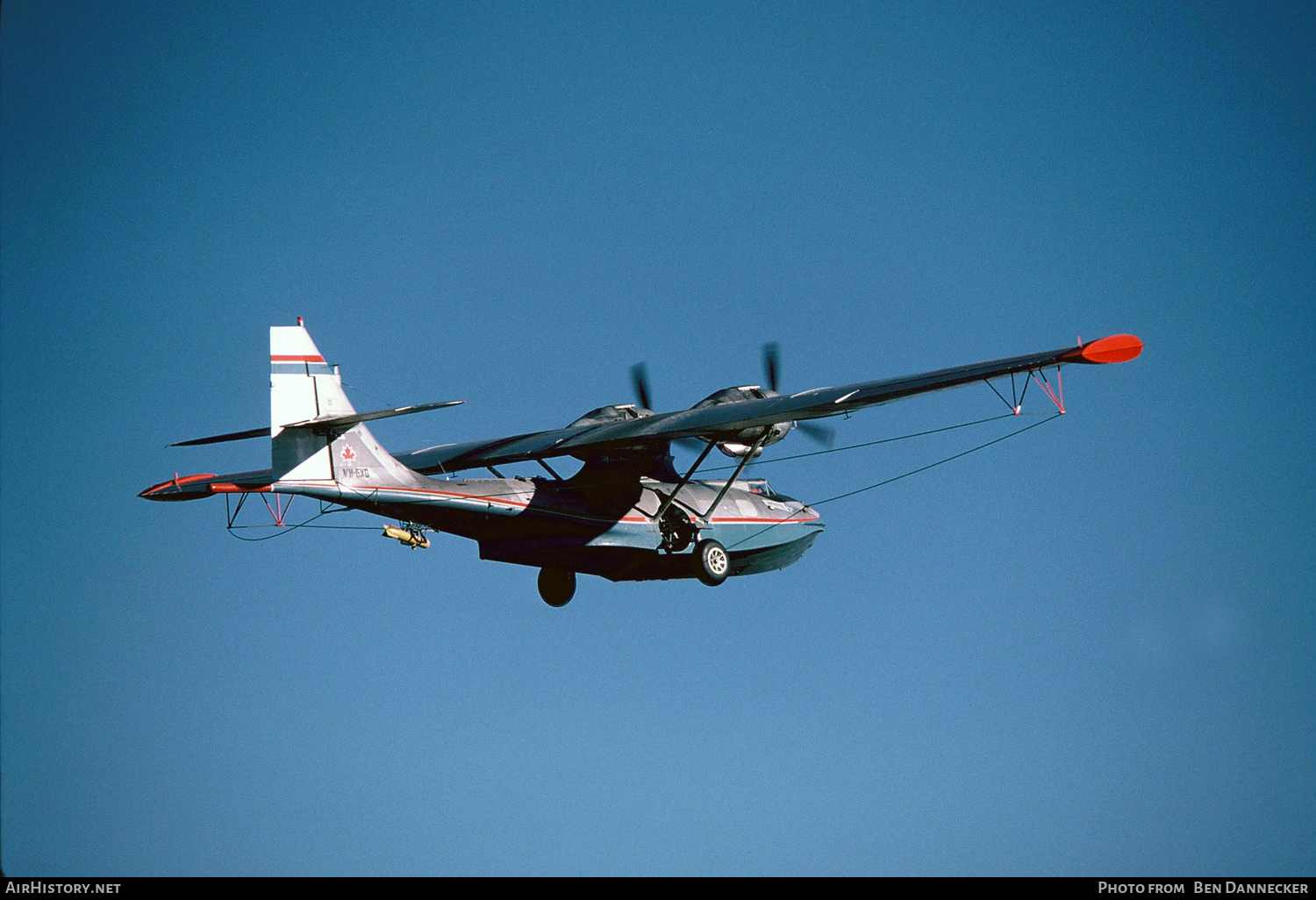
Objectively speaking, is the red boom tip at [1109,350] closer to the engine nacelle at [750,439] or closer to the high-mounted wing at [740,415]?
the high-mounted wing at [740,415]

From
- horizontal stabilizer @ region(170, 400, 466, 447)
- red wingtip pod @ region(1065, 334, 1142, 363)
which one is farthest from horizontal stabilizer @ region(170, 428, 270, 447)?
red wingtip pod @ region(1065, 334, 1142, 363)

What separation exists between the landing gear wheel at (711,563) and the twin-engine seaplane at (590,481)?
38mm

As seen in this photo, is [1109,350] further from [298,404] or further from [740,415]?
[298,404]

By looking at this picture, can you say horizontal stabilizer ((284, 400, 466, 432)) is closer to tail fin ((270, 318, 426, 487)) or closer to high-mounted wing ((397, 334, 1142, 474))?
tail fin ((270, 318, 426, 487))

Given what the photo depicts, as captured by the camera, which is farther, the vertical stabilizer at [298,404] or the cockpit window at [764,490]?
the cockpit window at [764,490]

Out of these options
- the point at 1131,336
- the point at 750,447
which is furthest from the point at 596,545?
the point at 1131,336

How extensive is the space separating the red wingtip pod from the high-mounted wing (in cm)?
2

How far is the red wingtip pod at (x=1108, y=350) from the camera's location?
2759 centimetres

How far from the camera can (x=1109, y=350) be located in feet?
91.0

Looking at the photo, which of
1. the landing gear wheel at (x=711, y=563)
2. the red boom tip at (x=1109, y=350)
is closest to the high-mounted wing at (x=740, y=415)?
the red boom tip at (x=1109, y=350)

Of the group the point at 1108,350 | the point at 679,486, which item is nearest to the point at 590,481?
the point at 679,486
